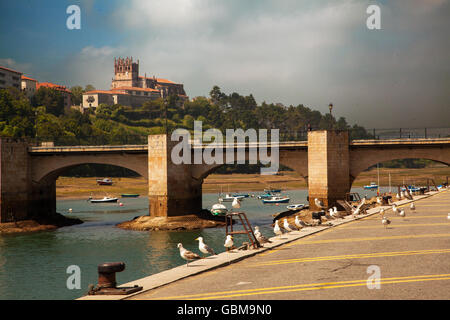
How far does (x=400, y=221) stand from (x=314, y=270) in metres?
20.3

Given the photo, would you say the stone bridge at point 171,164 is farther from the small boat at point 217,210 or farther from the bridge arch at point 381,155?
the small boat at point 217,210

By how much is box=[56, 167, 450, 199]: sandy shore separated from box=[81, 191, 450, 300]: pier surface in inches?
3881

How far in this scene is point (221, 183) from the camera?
160m

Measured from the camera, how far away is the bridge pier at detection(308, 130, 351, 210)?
5753 cm

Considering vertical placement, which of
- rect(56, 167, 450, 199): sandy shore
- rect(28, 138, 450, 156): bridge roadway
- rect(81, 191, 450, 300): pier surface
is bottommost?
rect(56, 167, 450, 199): sandy shore

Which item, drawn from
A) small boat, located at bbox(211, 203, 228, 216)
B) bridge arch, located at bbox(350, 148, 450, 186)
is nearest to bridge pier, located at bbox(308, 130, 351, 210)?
→ bridge arch, located at bbox(350, 148, 450, 186)

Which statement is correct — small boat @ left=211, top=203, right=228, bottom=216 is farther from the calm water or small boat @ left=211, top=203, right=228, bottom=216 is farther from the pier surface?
the pier surface

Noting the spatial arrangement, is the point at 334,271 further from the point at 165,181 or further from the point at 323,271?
the point at 165,181

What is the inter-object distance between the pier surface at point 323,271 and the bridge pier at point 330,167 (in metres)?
25.4

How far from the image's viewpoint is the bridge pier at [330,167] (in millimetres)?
57531

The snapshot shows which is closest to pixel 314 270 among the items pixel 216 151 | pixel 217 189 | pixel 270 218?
pixel 216 151

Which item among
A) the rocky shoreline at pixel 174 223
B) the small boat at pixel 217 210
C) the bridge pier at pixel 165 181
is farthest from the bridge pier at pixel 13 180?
the small boat at pixel 217 210

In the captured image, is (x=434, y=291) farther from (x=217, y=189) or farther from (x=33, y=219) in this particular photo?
(x=217, y=189)

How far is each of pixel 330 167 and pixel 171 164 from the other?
18780 millimetres
